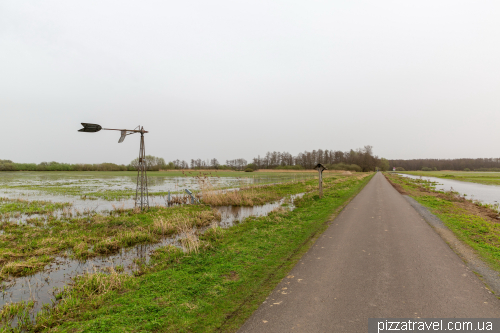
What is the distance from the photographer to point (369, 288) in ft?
15.1

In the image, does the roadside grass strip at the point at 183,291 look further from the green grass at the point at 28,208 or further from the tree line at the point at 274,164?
the tree line at the point at 274,164

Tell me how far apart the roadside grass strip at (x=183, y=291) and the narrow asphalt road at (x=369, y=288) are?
1.59ft

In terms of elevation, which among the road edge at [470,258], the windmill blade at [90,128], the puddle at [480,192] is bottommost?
the puddle at [480,192]

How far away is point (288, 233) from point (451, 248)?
5.15m

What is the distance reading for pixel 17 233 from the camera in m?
9.81

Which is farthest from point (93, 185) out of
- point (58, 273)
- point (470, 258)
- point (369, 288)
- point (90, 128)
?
point (470, 258)

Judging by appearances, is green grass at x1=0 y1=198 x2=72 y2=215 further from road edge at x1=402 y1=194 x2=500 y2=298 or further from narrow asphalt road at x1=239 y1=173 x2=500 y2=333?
road edge at x1=402 y1=194 x2=500 y2=298

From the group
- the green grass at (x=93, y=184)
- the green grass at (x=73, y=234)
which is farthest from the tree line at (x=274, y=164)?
the green grass at (x=73, y=234)

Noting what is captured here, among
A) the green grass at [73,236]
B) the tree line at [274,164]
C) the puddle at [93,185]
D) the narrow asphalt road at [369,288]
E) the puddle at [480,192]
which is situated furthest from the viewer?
the tree line at [274,164]

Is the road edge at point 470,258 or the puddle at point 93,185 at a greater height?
the road edge at point 470,258

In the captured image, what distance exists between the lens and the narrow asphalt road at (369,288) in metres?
3.68

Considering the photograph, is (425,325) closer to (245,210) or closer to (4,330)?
(4,330)

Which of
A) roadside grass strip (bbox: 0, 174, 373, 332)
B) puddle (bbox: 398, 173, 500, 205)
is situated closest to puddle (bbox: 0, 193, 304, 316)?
roadside grass strip (bbox: 0, 174, 373, 332)

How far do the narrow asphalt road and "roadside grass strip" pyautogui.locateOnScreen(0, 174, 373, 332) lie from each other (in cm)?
49
